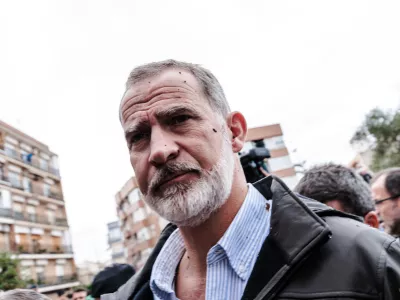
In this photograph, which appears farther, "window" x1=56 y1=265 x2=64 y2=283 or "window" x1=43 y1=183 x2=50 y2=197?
"window" x1=43 y1=183 x2=50 y2=197

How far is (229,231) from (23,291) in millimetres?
1329

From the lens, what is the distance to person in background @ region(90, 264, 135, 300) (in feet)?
12.1

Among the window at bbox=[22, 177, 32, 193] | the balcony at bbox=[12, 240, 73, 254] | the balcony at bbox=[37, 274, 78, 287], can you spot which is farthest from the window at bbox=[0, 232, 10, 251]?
the window at bbox=[22, 177, 32, 193]

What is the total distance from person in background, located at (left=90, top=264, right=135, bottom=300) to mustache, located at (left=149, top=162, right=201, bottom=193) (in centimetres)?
249

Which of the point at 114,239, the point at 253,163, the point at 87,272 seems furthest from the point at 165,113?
the point at 114,239

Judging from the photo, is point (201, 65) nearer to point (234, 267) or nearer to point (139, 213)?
point (234, 267)

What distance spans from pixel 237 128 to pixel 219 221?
0.46m

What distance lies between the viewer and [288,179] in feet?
126

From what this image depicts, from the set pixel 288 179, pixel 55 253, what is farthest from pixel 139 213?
pixel 288 179

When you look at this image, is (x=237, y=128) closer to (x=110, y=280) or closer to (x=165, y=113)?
(x=165, y=113)

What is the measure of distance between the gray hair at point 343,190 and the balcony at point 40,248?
1276 inches

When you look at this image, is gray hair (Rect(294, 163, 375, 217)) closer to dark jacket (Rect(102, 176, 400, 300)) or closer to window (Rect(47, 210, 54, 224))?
dark jacket (Rect(102, 176, 400, 300))

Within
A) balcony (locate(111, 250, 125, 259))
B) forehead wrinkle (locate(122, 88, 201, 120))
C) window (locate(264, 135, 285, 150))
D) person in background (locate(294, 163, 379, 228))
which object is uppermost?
window (locate(264, 135, 285, 150))

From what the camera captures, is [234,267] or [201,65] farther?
[201,65]
